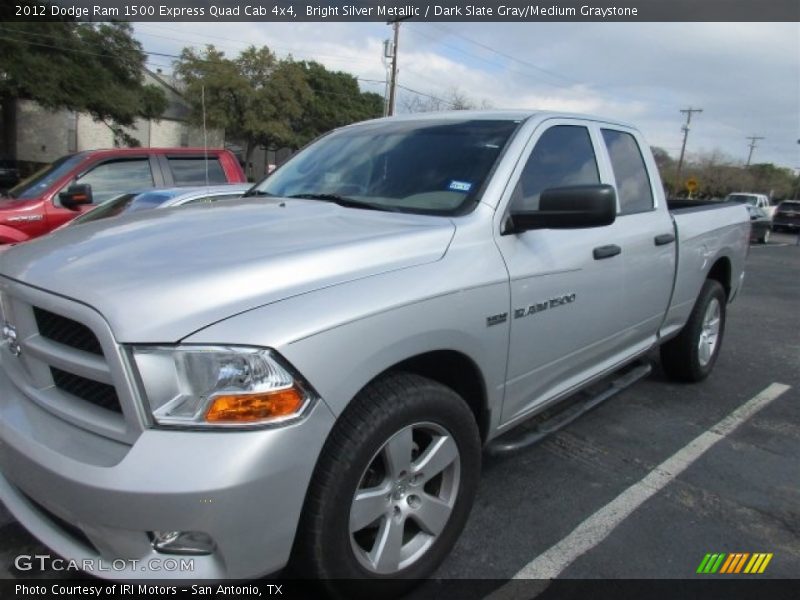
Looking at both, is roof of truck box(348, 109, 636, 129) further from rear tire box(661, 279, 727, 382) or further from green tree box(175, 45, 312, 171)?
green tree box(175, 45, 312, 171)

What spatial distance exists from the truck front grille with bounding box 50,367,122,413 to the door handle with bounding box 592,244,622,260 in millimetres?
2254

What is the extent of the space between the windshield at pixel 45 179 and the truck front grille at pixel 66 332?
599 centimetres

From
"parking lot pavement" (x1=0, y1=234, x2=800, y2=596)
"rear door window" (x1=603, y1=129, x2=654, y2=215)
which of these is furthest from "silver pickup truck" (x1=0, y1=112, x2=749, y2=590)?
"rear door window" (x1=603, y1=129, x2=654, y2=215)

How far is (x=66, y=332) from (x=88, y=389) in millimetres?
192

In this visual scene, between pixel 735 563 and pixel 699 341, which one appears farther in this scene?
pixel 699 341

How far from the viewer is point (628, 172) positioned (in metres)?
3.84

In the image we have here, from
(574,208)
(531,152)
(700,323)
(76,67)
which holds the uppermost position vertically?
(76,67)

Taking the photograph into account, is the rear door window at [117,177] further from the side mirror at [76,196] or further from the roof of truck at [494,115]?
the roof of truck at [494,115]

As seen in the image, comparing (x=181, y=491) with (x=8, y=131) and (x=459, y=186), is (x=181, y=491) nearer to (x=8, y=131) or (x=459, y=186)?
(x=459, y=186)

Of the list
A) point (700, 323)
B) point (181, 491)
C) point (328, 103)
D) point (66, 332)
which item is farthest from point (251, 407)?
point (328, 103)

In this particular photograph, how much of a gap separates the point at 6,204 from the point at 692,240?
708cm

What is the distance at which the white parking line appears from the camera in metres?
2.54

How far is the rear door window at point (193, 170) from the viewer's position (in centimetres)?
802

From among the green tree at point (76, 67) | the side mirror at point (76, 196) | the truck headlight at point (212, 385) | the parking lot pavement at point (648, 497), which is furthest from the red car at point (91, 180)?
the green tree at point (76, 67)
